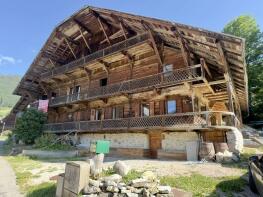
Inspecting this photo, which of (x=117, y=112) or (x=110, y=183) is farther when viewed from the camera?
(x=117, y=112)

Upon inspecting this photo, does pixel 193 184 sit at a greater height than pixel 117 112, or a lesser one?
lesser

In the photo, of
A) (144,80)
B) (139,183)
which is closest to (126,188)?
(139,183)

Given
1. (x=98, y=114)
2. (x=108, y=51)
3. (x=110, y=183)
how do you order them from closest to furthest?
(x=110, y=183) < (x=108, y=51) < (x=98, y=114)

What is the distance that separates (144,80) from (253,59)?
2238cm

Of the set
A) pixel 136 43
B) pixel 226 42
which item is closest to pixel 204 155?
pixel 226 42

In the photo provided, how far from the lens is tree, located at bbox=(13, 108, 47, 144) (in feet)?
78.2

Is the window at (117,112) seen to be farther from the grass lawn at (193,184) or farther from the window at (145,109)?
the grass lawn at (193,184)

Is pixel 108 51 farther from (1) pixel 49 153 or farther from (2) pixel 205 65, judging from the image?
(1) pixel 49 153

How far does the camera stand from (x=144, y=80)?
17.7 m

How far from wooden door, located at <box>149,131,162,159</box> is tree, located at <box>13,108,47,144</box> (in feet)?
46.8

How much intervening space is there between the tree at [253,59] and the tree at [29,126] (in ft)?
94.6

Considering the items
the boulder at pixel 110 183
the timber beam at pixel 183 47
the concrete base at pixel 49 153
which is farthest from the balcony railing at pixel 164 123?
the boulder at pixel 110 183

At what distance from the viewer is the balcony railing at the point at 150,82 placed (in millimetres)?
15070

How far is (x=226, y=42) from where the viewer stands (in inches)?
478
